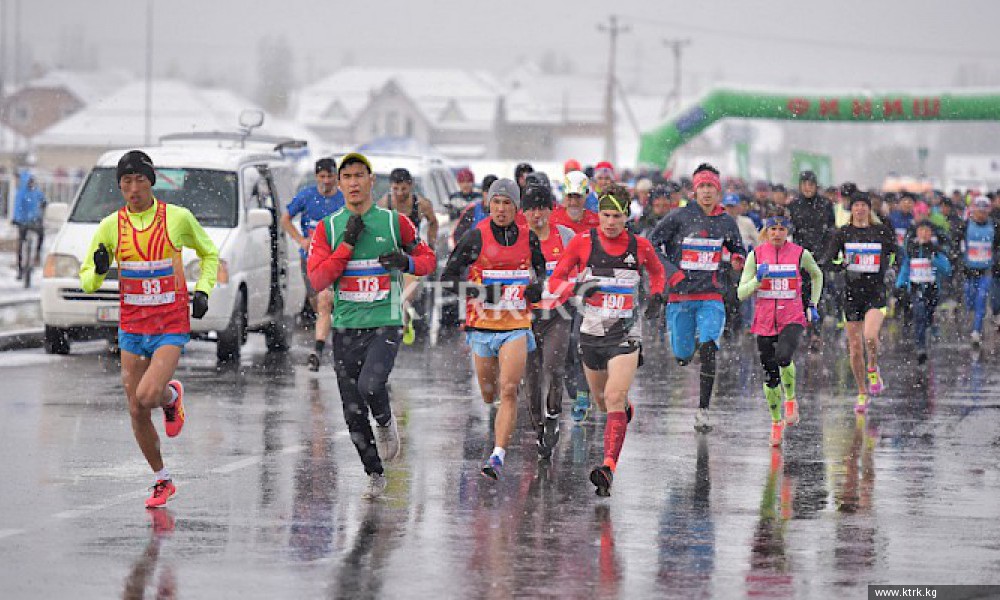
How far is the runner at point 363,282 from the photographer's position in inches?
401

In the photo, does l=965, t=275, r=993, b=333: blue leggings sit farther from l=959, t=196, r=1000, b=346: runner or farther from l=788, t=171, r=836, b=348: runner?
l=788, t=171, r=836, b=348: runner

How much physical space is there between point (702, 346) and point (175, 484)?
15.7 feet

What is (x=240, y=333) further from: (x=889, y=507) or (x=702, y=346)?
(x=889, y=507)

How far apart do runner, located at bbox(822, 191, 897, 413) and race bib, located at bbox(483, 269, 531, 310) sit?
18.2ft

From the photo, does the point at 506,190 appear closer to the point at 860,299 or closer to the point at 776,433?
the point at 776,433

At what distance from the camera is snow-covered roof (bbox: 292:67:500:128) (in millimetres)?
132625

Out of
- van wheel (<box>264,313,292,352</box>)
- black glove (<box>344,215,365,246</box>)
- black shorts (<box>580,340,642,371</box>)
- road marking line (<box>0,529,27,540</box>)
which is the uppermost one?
black glove (<box>344,215,365,246</box>)

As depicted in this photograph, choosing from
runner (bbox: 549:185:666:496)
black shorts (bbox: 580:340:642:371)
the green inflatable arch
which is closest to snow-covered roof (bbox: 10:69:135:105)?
the green inflatable arch

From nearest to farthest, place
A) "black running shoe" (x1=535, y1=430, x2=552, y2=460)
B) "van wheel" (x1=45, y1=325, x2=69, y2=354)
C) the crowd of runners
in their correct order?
the crowd of runners → "black running shoe" (x1=535, y1=430, x2=552, y2=460) → "van wheel" (x1=45, y1=325, x2=69, y2=354)

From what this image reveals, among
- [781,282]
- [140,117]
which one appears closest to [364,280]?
[781,282]

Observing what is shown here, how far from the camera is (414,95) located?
138m

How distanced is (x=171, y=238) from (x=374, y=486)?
1.85m

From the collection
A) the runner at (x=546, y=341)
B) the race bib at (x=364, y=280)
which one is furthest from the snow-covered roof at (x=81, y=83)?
the race bib at (x=364, y=280)

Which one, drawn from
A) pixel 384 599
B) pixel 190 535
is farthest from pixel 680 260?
pixel 384 599
